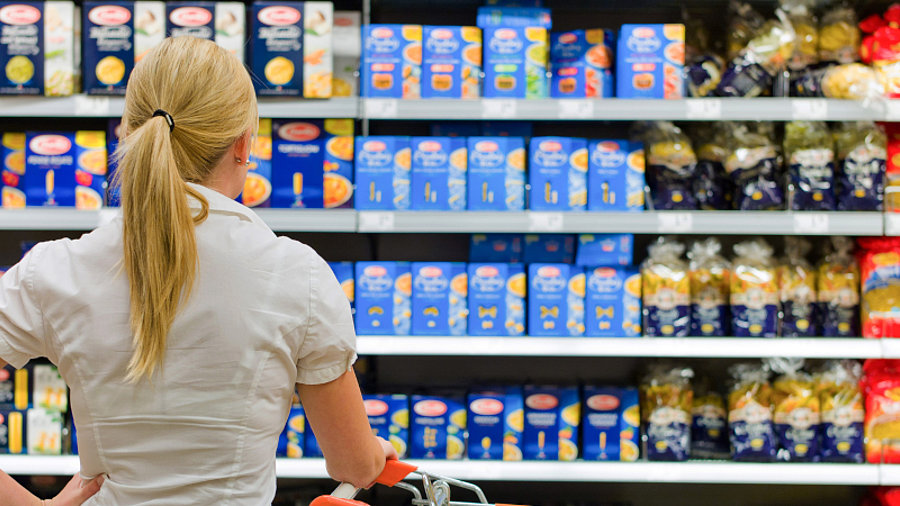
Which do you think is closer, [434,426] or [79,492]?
[79,492]

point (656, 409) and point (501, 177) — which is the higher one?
point (501, 177)

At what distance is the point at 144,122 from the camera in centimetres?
95

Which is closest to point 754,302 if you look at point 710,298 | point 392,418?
point 710,298

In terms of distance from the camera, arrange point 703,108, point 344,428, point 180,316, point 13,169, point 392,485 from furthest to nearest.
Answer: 1. point 13,169
2. point 703,108
3. point 392,485
4. point 344,428
5. point 180,316

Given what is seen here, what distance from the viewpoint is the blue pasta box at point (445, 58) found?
2.33 meters

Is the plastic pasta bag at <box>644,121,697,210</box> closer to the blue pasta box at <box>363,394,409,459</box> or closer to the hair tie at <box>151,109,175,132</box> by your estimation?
the blue pasta box at <box>363,394,409,459</box>

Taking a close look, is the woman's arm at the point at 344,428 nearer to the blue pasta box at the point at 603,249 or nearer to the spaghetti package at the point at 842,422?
the blue pasta box at the point at 603,249

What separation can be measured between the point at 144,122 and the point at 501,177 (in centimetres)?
148

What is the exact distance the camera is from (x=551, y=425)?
239 cm

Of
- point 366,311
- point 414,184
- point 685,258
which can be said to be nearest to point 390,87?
point 414,184

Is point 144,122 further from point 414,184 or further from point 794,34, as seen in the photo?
point 794,34

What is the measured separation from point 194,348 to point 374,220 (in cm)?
142

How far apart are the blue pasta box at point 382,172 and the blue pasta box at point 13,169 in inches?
43.0

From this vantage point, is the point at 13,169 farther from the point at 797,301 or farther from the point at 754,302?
the point at 797,301
